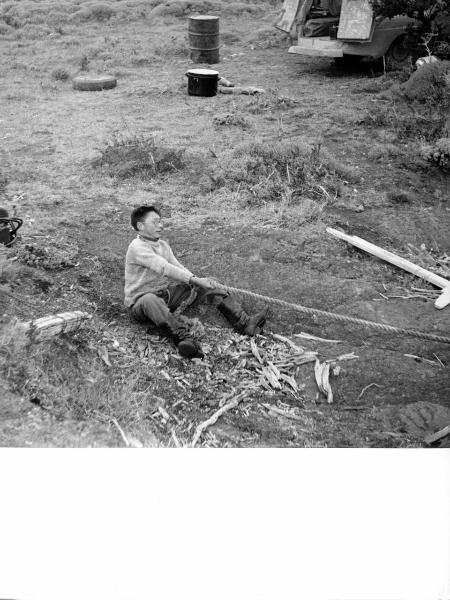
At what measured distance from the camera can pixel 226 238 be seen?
5801 mm

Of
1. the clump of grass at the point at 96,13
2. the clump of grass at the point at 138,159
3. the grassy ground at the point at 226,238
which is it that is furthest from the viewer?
the clump of grass at the point at 96,13

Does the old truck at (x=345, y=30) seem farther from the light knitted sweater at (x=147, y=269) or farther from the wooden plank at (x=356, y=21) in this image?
the light knitted sweater at (x=147, y=269)

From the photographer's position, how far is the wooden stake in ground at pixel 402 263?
4859 millimetres

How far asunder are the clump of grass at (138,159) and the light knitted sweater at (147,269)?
272 centimetres

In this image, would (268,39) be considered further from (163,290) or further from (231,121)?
(163,290)

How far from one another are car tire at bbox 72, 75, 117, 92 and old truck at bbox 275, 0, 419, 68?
3388 mm

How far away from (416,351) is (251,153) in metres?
3.75

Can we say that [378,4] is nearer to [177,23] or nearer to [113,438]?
[177,23]

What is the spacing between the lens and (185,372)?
13.3 feet

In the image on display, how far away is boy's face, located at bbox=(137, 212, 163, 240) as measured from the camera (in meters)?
4.32

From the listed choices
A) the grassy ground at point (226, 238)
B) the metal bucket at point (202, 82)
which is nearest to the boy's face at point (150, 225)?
the grassy ground at point (226, 238)

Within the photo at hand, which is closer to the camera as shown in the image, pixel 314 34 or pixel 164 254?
pixel 164 254
